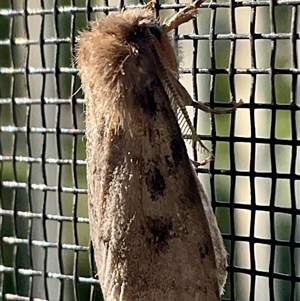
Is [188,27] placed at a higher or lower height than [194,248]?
higher

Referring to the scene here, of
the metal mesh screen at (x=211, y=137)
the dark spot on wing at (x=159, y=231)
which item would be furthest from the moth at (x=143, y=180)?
the metal mesh screen at (x=211, y=137)

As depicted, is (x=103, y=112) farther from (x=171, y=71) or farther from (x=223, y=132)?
(x=223, y=132)

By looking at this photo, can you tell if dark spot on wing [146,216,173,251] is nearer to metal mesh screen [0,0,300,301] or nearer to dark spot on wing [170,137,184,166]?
dark spot on wing [170,137,184,166]

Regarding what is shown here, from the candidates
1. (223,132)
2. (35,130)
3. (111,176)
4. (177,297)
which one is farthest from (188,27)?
(177,297)

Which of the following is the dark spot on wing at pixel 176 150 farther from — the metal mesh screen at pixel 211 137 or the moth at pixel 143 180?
the metal mesh screen at pixel 211 137

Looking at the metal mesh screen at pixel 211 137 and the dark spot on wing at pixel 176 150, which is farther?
the metal mesh screen at pixel 211 137

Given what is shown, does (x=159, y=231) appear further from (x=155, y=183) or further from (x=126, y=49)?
(x=126, y=49)

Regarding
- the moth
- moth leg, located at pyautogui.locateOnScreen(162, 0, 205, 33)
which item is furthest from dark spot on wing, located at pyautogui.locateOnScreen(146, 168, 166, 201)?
moth leg, located at pyautogui.locateOnScreen(162, 0, 205, 33)
